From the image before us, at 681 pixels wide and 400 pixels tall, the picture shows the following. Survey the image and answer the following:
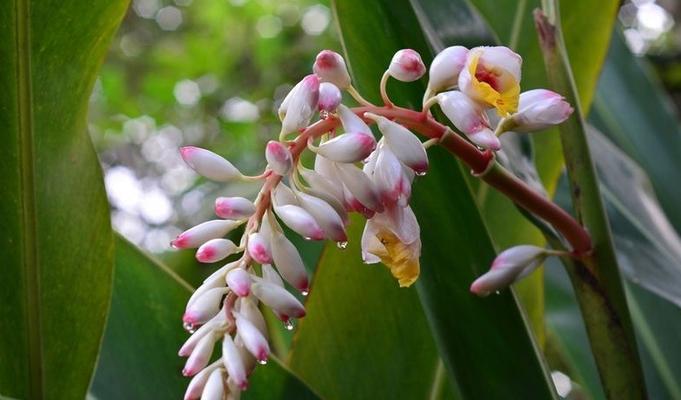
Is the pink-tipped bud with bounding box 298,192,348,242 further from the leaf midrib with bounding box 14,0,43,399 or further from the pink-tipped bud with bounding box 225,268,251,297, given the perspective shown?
the leaf midrib with bounding box 14,0,43,399

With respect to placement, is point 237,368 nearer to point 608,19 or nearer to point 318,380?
point 318,380

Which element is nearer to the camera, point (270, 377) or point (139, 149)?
point (270, 377)

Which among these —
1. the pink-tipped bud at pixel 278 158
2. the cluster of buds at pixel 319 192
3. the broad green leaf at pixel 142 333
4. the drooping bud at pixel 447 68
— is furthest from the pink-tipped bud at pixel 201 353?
the broad green leaf at pixel 142 333

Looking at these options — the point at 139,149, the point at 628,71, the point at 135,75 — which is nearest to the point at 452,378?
the point at 628,71

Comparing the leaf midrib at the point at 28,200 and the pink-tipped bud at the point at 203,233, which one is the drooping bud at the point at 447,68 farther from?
the leaf midrib at the point at 28,200

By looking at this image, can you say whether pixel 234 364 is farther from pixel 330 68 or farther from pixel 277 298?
pixel 330 68

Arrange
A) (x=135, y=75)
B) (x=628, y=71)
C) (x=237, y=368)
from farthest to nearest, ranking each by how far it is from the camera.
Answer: (x=135, y=75) → (x=628, y=71) → (x=237, y=368)
